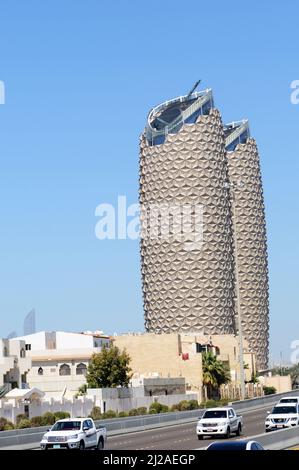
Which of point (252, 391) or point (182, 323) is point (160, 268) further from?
point (252, 391)

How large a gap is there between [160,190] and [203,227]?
10541 mm

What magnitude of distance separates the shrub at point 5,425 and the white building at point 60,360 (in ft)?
80.9

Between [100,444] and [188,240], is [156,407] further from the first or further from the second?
[188,240]

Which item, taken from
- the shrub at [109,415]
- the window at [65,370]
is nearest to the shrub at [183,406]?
the shrub at [109,415]

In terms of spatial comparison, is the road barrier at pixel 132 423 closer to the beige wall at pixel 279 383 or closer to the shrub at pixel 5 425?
the shrub at pixel 5 425

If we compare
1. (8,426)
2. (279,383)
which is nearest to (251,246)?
(279,383)

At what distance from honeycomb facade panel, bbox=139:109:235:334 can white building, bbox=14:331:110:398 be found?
127 feet

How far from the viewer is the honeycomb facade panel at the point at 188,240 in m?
167

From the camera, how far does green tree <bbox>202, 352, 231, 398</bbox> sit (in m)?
109

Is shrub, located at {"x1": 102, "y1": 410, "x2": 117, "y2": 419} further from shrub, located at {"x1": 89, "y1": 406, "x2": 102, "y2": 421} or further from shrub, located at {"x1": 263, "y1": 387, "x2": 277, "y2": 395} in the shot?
shrub, located at {"x1": 263, "y1": 387, "x2": 277, "y2": 395}

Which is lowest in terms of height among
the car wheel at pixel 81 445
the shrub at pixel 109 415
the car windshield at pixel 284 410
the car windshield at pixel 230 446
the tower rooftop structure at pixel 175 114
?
the shrub at pixel 109 415

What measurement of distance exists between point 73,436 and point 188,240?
430 feet

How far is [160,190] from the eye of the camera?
170875 millimetres
